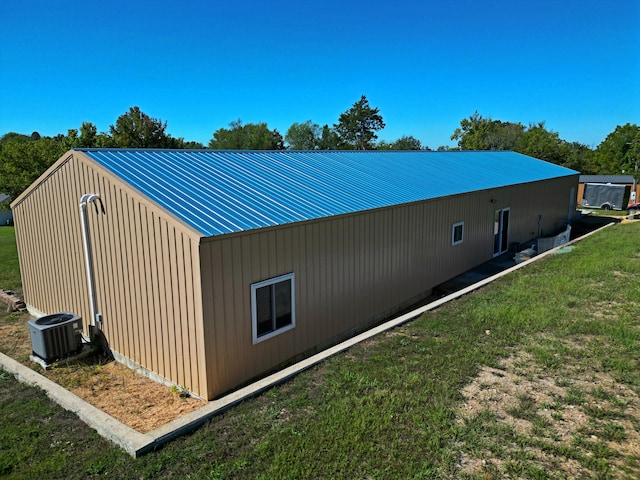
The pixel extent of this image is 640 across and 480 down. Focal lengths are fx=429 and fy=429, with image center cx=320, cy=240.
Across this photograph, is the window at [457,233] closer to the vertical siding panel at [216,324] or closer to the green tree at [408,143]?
the vertical siding panel at [216,324]

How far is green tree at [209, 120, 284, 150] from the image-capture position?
70.8 m

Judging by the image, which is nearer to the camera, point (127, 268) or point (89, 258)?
point (127, 268)

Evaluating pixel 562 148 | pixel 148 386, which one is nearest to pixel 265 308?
pixel 148 386

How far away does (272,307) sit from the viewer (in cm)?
779

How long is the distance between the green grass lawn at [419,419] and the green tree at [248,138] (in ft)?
214

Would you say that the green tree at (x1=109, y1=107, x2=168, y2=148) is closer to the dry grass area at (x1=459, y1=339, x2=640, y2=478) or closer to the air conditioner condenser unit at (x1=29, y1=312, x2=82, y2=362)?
the air conditioner condenser unit at (x1=29, y1=312, x2=82, y2=362)

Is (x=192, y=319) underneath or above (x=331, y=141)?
underneath

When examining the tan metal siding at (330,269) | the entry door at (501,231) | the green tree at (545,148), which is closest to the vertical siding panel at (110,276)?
the tan metal siding at (330,269)

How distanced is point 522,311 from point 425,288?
3.75m

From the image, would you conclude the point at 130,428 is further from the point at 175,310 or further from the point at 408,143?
the point at 408,143

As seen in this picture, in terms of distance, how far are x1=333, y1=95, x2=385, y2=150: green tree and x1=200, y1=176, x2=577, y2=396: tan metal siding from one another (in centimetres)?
6051

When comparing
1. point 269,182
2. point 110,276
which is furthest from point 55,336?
point 269,182

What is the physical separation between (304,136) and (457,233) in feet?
244

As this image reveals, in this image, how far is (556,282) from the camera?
11.2 metres
